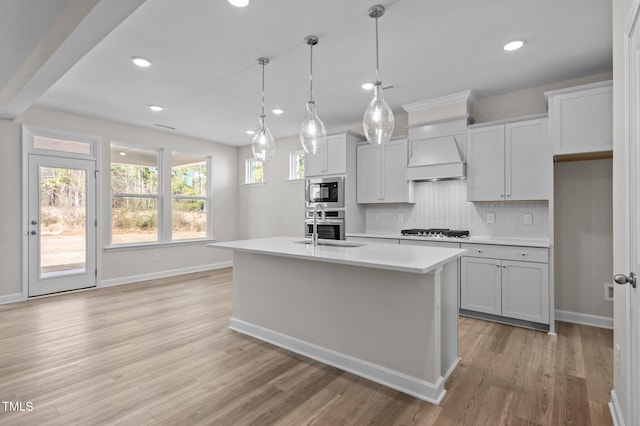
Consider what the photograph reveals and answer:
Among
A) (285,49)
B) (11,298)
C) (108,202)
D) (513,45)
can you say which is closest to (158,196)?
(108,202)

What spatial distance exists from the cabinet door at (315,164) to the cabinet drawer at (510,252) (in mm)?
2356

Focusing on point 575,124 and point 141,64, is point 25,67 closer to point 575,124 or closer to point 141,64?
→ point 141,64

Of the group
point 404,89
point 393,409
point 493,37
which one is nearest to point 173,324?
point 393,409

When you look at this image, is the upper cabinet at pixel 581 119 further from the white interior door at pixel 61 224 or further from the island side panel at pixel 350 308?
the white interior door at pixel 61 224

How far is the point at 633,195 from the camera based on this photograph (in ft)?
5.02

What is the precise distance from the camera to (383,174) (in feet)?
15.3

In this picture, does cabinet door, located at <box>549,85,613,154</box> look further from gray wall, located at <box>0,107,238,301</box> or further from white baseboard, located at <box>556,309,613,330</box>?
gray wall, located at <box>0,107,238,301</box>

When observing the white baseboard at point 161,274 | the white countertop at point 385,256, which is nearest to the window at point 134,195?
the white baseboard at point 161,274

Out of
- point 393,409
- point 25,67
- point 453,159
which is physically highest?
point 25,67

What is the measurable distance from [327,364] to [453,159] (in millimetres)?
2778

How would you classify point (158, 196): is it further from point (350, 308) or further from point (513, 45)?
point (513, 45)

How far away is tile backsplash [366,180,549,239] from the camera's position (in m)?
3.79

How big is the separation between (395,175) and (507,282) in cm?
191

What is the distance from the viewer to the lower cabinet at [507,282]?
329 cm
